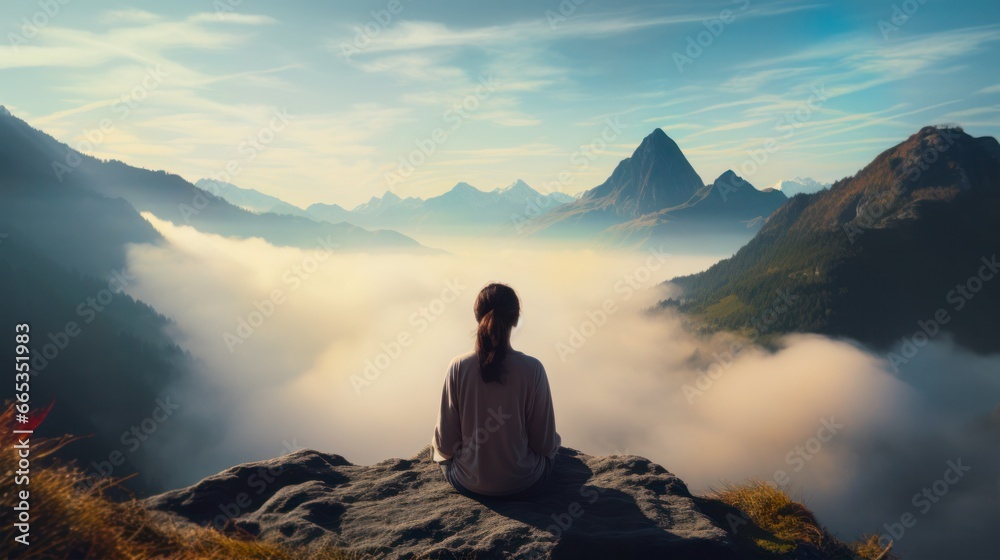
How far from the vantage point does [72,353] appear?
168375 millimetres

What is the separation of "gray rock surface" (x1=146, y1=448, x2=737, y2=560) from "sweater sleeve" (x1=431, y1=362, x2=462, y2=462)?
71 centimetres

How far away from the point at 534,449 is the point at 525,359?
144cm

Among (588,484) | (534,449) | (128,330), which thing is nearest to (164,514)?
(534,449)

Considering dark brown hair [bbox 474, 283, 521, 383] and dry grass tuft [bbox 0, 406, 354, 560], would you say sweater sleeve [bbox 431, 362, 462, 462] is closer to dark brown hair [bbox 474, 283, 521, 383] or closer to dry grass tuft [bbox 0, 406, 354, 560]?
dark brown hair [bbox 474, 283, 521, 383]

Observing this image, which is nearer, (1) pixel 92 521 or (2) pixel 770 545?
(1) pixel 92 521

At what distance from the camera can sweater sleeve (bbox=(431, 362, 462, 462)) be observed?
790 centimetres

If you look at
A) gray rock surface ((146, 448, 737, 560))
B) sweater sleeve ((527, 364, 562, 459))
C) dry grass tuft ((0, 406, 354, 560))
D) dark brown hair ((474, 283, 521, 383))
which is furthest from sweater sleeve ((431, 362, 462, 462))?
dry grass tuft ((0, 406, 354, 560))

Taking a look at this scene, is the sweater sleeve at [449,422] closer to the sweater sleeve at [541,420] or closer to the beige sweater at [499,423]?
the beige sweater at [499,423]

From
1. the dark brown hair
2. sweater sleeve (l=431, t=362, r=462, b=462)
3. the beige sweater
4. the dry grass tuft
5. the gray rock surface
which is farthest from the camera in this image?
sweater sleeve (l=431, t=362, r=462, b=462)

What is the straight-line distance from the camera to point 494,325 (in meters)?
7.37

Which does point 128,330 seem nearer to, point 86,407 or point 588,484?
point 86,407

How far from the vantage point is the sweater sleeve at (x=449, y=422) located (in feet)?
25.9

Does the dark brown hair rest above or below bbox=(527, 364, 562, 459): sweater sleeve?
above

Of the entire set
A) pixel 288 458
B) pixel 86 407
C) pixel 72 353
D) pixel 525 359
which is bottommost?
pixel 86 407
